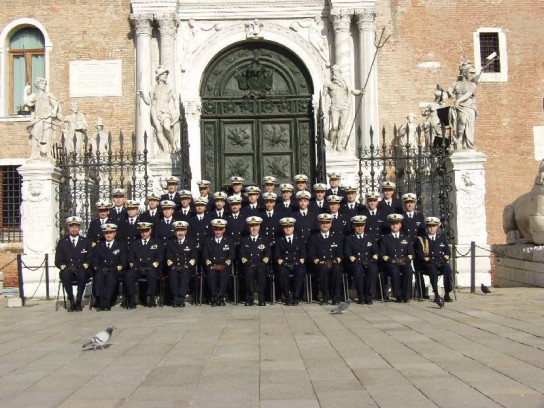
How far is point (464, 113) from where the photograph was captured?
14141 mm

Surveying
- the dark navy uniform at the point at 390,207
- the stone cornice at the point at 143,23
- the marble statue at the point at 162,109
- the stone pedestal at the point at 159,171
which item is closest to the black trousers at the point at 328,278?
the dark navy uniform at the point at 390,207

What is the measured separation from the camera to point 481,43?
Answer: 787 inches

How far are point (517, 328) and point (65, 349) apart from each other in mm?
4648

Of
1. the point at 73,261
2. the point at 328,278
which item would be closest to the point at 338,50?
the point at 328,278

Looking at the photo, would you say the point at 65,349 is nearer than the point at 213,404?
No

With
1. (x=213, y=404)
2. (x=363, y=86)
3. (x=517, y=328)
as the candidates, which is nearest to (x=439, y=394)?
(x=213, y=404)

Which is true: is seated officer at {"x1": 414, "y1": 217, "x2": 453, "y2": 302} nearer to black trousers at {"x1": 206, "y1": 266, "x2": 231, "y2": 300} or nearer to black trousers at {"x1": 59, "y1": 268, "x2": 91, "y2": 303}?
black trousers at {"x1": 206, "y1": 266, "x2": 231, "y2": 300}

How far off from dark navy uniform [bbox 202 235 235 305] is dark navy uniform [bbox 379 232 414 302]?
7.87ft

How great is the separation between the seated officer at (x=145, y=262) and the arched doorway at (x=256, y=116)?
7446mm

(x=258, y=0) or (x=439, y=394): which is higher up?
(x=258, y=0)

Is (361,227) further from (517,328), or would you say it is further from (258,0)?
(258,0)

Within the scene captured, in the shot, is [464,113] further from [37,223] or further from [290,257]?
[37,223]

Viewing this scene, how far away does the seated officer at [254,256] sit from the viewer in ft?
37.9

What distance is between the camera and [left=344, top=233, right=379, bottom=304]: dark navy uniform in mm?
11414
